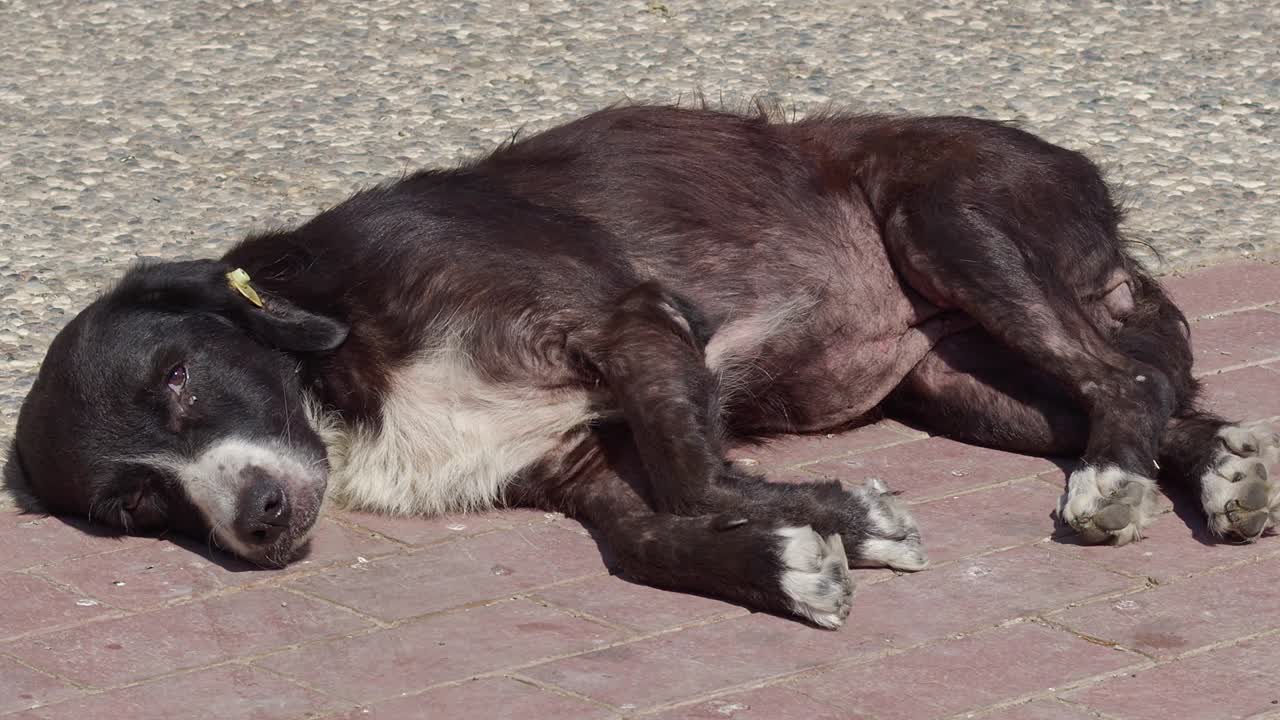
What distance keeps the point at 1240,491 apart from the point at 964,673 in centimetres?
105

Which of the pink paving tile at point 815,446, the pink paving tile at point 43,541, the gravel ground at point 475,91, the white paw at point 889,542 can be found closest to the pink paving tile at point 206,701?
the pink paving tile at point 43,541

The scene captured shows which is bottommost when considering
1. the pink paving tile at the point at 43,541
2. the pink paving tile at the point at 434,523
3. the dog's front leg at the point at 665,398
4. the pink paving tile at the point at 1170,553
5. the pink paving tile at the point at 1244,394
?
the pink paving tile at the point at 434,523

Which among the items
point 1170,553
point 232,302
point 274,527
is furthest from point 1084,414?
point 232,302

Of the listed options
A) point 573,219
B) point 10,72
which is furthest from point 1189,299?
point 10,72

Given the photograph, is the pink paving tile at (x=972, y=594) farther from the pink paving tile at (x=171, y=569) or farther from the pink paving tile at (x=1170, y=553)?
the pink paving tile at (x=171, y=569)

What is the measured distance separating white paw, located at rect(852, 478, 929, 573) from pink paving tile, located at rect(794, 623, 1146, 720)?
41 centimetres

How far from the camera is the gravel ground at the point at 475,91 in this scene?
682 cm

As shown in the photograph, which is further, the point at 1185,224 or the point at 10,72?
the point at 10,72

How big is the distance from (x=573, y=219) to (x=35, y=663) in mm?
1878

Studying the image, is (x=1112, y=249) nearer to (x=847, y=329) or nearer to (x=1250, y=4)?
(x=847, y=329)

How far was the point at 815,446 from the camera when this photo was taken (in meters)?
5.02

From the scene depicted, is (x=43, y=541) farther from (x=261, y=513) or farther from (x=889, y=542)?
(x=889, y=542)

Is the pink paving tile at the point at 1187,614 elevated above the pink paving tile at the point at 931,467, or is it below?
above

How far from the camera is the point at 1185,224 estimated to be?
6.73 meters
